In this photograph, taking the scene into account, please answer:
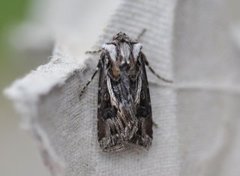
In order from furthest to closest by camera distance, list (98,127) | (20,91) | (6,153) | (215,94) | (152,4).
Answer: (6,153), (215,94), (152,4), (98,127), (20,91)

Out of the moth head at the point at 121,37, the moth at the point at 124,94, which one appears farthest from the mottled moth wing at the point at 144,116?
the moth head at the point at 121,37

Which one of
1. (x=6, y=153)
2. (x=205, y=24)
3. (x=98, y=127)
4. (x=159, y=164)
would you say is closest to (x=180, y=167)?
(x=159, y=164)

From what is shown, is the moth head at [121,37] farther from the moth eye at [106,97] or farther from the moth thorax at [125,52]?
the moth eye at [106,97]

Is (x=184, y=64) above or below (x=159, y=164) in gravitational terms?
above

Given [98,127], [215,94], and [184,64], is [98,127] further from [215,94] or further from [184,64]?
[215,94]

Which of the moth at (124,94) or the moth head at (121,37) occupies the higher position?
the moth head at (121,37)

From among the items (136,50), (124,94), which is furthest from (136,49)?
(124,94)
